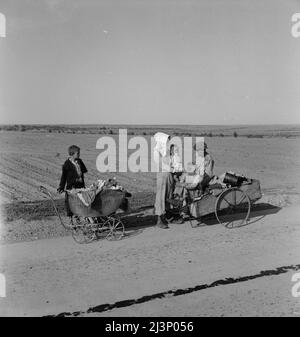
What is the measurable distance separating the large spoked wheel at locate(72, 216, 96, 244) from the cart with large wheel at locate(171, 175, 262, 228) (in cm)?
161

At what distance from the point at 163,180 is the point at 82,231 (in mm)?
1673

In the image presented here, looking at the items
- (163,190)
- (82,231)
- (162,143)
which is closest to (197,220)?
(163,190)

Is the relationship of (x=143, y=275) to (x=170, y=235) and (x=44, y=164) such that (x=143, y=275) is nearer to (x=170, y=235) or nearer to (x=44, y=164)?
(x=170, y=235)

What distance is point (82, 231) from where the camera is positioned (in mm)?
8195

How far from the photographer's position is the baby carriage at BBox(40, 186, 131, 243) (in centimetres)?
758

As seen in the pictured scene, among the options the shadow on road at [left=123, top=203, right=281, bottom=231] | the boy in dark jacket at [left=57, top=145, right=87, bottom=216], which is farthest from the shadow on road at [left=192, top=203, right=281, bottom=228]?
the boy in dark jacket at [left=57, top=145, right=87, bottom=216]

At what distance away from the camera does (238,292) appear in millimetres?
5562

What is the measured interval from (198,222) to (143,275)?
10.1 feet

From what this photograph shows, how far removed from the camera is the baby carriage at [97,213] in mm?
7582

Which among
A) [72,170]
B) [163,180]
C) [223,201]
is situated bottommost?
[223,201]

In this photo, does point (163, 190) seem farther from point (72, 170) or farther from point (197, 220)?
point (72, 170)

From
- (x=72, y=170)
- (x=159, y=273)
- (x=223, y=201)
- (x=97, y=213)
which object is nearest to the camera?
(x=159, y=273)

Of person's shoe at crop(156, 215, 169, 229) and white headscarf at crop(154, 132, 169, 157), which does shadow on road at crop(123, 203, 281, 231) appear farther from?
white headscarf at crop(154, 132, 169, 157)

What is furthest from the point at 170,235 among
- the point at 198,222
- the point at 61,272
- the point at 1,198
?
the point at 1,198
